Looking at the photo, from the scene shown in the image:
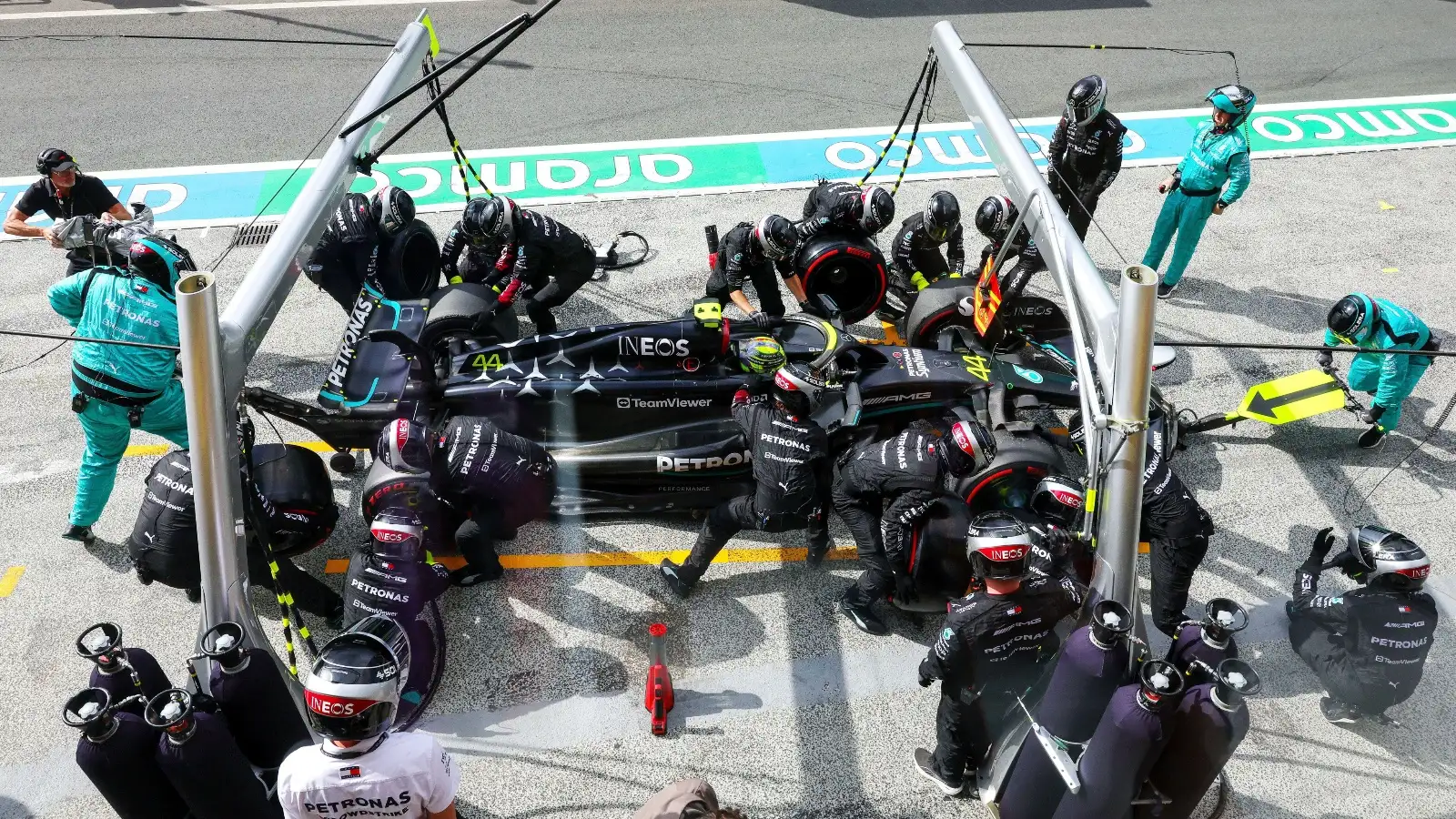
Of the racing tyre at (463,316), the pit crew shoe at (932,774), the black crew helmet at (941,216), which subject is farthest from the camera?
the black crew helmet at (941,216)

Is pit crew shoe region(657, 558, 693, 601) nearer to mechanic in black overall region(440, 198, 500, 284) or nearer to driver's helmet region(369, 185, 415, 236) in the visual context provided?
mechanic in black overall region(440, 198, 500, 284)

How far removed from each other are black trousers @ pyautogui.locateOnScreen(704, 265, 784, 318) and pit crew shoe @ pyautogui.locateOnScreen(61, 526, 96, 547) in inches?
179

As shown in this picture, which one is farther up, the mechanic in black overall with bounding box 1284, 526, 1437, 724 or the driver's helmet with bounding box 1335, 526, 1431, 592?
the driver's helmet with bounding box 1335, 526, 1431, 592

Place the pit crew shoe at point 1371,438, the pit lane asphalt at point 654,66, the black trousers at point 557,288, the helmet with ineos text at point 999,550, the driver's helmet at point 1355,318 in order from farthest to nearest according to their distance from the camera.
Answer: the pit lane asphalt at point 654,66 < the black trousers at point 557,288 < the pit crew shoe at point 1371,438 < the driver's helmet at point 1355,318 < the helmet with ineos text at point 999,550

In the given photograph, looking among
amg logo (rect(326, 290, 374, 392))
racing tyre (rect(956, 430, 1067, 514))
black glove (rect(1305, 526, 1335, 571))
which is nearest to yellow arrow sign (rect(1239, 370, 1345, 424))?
black glove (rect(1305, 526, 1335, 571))

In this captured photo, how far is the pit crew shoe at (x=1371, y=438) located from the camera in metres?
7.42

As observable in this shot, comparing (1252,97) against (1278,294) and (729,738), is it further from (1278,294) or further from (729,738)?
(729,738)

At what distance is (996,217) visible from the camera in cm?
823


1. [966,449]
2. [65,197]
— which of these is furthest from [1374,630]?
[65,197]

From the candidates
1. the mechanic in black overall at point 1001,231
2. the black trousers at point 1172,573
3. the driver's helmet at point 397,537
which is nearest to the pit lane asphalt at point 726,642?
the black trousers at point 1172,573

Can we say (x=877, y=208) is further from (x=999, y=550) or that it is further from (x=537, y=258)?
(x=999, y=550)

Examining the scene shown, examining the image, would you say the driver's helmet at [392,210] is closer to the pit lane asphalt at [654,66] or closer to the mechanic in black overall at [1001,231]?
the pit lane asphalt at [654,66]

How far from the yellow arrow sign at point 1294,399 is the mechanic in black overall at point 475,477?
15.9 ft

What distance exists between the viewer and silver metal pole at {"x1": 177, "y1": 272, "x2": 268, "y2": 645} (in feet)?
13.8
